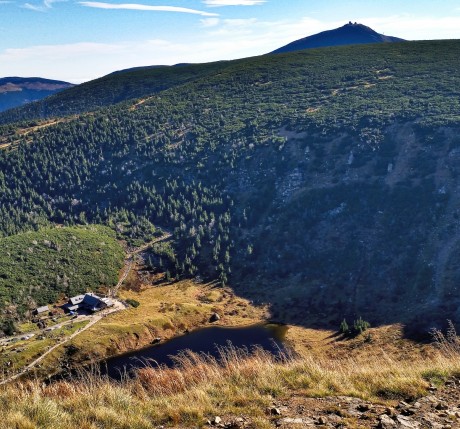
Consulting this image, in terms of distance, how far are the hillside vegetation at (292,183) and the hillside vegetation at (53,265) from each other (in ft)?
45.7

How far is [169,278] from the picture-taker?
9256 cm

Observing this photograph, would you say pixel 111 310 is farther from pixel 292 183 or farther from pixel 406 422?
pixel 406 422

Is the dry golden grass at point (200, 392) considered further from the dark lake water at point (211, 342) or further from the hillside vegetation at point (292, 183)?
the hillside vegetation at point (292, 183)

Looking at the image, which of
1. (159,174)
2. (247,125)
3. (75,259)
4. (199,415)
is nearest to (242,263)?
(75,259)

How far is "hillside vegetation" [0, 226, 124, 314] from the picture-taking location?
Answer: 77.2m

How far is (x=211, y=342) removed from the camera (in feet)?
228

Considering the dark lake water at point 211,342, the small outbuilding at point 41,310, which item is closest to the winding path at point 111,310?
the small outbuilding at point 41,310

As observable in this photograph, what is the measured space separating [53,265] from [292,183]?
2512 inches

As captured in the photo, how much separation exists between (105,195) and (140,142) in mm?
28316

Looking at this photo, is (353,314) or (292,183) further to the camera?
(292,183)

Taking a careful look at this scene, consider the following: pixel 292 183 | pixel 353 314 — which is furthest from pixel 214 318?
pixel 292 183

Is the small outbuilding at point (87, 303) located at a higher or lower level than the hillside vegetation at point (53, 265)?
lower

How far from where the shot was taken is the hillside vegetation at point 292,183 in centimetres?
8381

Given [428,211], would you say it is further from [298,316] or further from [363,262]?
[298,316]
